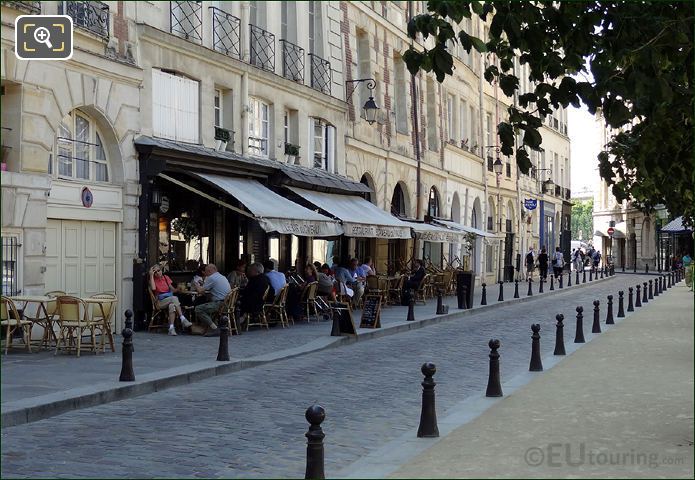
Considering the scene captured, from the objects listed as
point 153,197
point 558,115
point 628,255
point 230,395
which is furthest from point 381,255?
point 628,255

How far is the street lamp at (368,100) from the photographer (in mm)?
26531

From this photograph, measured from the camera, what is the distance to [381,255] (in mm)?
30859

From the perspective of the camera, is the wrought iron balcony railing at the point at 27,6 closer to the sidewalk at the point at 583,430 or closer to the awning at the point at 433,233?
the sidewalk at the point at 583,430

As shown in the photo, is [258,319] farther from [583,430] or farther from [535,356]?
[583,430]

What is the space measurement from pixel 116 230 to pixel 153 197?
115 cm

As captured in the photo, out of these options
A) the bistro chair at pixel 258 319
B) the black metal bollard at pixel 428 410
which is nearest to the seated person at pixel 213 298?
the bistro chair at pixel 258 319

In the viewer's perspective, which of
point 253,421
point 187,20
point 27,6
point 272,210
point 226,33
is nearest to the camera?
point 253,421

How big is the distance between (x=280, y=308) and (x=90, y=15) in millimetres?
6805

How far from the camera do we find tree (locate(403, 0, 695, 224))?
635 cm

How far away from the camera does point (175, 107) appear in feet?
63.0

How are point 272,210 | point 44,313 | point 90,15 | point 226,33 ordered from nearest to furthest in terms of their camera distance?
1. point 44,313
2. point 90,15
3. point 272,210
4. point 226,33

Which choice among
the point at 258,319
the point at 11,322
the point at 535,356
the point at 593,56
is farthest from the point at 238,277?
the point at 593,56

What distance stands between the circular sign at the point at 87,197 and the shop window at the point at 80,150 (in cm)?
33

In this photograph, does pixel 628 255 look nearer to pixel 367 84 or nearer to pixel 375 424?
pixel 367 84
